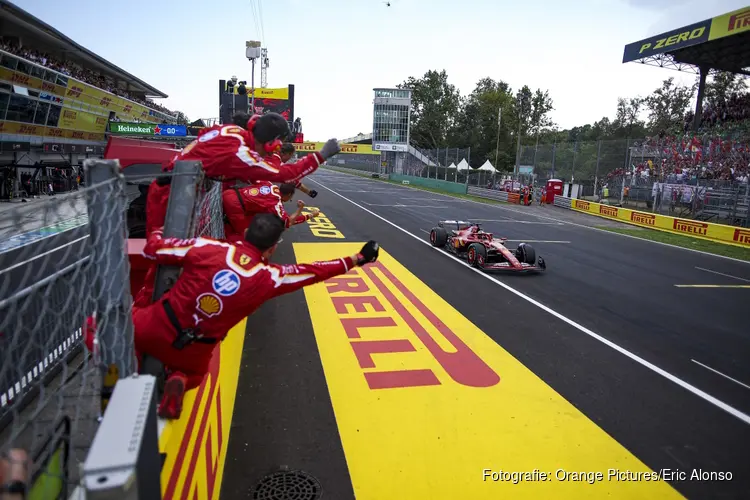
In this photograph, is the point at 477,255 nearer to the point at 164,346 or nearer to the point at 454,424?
the point at 454,424

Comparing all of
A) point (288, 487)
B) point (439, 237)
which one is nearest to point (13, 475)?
point (288, 487)

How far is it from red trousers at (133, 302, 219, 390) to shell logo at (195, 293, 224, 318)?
7.3 inches

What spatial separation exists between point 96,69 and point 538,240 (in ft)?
112

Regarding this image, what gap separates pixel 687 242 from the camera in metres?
16.5

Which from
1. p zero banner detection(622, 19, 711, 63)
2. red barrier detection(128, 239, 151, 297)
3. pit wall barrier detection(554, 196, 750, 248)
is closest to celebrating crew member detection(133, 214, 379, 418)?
red barrier detection(128, 239, 151, 297)

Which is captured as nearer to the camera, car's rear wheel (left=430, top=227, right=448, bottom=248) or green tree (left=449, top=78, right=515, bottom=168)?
car's rear wheel (left=430, top=227, right=448, bottom=248)

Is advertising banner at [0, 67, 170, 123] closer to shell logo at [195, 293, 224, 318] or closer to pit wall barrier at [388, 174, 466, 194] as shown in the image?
shell logo at [195, 293, 224, 318]

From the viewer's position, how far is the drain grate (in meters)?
3.20

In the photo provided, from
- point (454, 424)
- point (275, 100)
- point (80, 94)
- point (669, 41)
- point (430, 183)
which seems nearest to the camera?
point (454, 424)

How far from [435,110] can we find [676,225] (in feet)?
257

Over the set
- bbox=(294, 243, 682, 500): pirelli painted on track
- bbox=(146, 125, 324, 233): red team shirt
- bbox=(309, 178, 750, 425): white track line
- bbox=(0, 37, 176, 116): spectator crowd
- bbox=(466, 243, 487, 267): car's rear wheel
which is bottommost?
bbox=(294, 243, 682, 500): pirelli painted on track

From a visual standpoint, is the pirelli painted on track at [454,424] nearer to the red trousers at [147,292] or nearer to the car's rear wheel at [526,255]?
the red trousers at [147,292]

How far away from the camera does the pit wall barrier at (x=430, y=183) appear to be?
36.4 m

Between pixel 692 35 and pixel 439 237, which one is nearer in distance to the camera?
pixel 439 237
